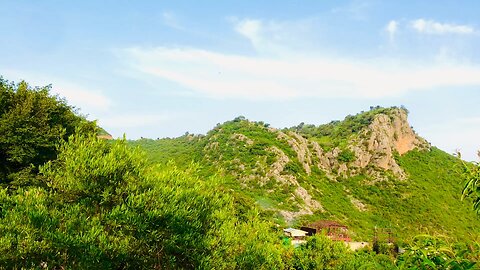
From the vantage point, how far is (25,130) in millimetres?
35219

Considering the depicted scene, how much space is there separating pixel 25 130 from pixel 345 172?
393 ft

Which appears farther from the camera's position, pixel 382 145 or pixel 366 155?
pixel 366 155

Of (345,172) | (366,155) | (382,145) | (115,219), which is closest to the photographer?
(115,219)

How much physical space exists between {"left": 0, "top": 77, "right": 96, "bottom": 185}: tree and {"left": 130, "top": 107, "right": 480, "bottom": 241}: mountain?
6495 centimetres

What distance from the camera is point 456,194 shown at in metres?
133

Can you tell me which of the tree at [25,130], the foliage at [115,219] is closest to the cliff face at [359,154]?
the tree at [25,130]

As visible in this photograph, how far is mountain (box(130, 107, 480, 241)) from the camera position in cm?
11106

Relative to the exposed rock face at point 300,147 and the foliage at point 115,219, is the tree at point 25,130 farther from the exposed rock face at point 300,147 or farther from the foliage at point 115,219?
the exposed rock face at point 300,147

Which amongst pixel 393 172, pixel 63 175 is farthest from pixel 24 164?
pixel 393 172

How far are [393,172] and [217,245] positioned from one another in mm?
134599

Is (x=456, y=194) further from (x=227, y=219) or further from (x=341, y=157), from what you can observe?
(x=227, y=219)

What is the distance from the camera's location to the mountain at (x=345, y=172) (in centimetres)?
11106

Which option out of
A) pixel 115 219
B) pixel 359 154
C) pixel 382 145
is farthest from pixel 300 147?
pixel 115 219

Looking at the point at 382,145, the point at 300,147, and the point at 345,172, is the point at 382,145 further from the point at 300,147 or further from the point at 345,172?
the point at 300,147
